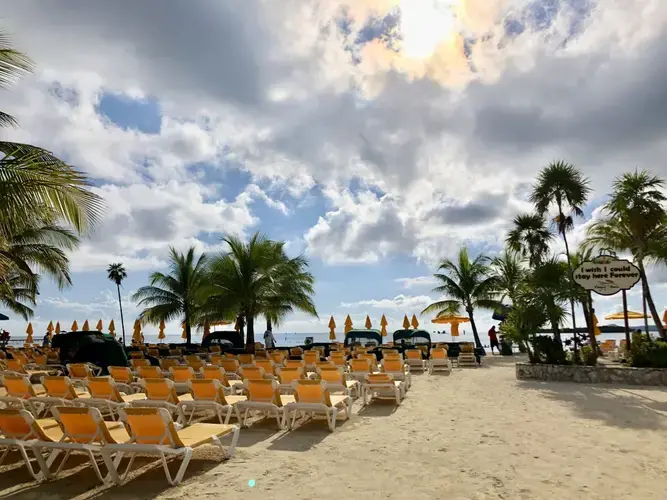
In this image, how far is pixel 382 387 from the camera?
10141mm

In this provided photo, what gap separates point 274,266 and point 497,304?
12395 mm

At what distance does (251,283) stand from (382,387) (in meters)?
12.7

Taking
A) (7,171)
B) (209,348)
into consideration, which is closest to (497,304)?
(209,348)

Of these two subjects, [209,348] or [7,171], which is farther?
[209,348]

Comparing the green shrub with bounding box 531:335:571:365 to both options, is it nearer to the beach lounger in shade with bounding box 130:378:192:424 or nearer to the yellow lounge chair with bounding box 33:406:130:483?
the beach lounger in shade with bounding box 130:378:192:424

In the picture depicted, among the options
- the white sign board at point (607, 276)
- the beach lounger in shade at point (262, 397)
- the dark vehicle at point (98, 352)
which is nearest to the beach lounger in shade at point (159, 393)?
the beach lounger in shade at point (262, 397)

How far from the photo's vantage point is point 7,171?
6.61 meters

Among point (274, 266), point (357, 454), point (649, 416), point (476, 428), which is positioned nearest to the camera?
point (357, 454)

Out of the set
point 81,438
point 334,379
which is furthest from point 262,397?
point 81,438

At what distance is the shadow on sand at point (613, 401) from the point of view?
8055 millimetres

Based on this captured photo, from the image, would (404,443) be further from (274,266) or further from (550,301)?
(274,266)

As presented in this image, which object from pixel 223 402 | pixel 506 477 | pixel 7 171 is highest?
pixel 7 171

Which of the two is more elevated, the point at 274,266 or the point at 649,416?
the point at 274,266

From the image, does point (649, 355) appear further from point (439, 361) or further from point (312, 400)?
point (312, 400)
